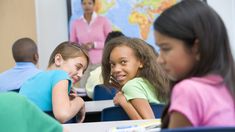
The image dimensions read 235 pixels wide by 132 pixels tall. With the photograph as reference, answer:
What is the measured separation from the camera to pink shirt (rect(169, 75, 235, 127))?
1071 mm

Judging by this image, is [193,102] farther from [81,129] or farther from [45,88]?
[45,88]

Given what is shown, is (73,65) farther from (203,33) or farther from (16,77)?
(203,33)

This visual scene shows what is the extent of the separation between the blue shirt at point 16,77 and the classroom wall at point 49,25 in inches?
90.4

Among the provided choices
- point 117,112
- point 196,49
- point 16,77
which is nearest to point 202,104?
point 196,49

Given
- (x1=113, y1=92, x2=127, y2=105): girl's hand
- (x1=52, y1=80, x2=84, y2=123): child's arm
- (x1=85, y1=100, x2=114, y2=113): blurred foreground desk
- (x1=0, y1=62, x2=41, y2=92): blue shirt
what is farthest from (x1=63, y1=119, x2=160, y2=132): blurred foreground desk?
(x1=0, y1=62, x2=41, y2=92): blue shirt

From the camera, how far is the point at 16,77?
3.13 meters

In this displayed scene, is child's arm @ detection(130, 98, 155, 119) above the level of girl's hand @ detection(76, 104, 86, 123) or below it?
above

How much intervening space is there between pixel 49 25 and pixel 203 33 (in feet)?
15.2

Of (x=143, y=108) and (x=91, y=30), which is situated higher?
(x=143, y=108)

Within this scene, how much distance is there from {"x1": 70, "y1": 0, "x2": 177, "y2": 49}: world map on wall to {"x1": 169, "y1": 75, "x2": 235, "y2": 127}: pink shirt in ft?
14.6

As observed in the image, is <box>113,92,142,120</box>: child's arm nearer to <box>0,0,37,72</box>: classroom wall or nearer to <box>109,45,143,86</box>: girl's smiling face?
<box>109,45,143,86</box>: girl's smiling face

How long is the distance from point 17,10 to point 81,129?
12.5 feet

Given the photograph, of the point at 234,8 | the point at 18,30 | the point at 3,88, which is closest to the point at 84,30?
the point at 18,30

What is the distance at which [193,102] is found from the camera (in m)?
1.07
